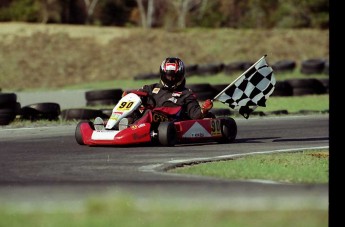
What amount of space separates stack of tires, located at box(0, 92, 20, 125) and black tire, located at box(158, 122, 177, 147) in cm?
422

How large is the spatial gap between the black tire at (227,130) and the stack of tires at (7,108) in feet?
13.1

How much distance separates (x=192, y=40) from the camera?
140ft

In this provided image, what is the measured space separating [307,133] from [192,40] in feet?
96.0

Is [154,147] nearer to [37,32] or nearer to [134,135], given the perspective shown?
[134,135]

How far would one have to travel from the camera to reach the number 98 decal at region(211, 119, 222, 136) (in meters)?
11.8

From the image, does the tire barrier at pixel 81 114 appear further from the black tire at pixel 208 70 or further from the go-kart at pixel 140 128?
the black tire at pixel 208 70

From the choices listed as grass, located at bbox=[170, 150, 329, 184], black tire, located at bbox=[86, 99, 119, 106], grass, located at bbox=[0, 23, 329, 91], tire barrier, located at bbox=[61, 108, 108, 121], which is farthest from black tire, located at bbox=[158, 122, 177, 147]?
grass, located at bbox=[0, 23, 329, 91]

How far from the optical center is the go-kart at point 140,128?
439 inches

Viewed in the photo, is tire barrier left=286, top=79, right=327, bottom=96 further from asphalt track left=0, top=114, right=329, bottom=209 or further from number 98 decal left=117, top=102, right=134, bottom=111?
number 98 decal left=117, top=102, right=134, bottom=111

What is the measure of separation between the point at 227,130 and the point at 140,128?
1.20m

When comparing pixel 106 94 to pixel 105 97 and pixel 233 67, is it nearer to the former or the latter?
pixel 105 97

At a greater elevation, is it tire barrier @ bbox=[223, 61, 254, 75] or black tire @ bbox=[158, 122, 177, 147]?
tire barrier @ bbox=[223, 61, 254, 75]

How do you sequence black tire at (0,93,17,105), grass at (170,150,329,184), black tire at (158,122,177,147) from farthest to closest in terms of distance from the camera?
black tire at (0,93,17,105) < black tire at (158,122,177,147) < grass at (170,150,329,184)

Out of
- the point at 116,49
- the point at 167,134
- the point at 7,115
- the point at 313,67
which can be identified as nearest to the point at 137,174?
the point at 167,134
